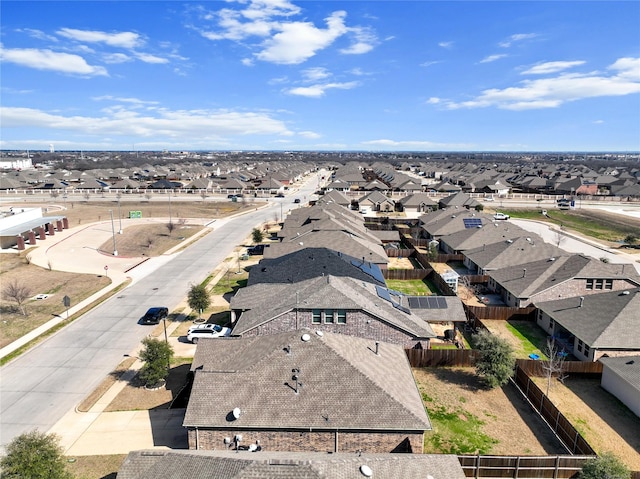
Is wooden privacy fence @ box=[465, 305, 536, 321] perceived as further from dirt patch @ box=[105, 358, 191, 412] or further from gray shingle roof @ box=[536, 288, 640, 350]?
dirt patch @ box=[105, 358, 191, 412]

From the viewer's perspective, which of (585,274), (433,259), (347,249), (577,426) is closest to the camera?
(577,426)

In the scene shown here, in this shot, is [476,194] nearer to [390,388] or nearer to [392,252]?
[392,252]

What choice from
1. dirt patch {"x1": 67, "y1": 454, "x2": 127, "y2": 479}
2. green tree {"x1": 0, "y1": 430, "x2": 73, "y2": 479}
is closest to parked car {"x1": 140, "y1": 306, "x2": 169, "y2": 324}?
dirt patch {"x1": 67, "y1": 454, "x2": 127, "y2": 479}

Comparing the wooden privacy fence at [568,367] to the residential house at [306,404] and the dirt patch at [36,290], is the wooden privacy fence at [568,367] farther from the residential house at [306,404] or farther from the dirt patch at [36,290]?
the dirt patch at [36,290]

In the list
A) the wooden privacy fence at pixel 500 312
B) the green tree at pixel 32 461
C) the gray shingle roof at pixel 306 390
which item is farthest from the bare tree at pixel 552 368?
the green tree at pixel 32 461

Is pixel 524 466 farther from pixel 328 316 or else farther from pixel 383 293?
pixel 383 293

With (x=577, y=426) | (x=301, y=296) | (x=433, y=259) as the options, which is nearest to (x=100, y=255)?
(x=301, y=296)
